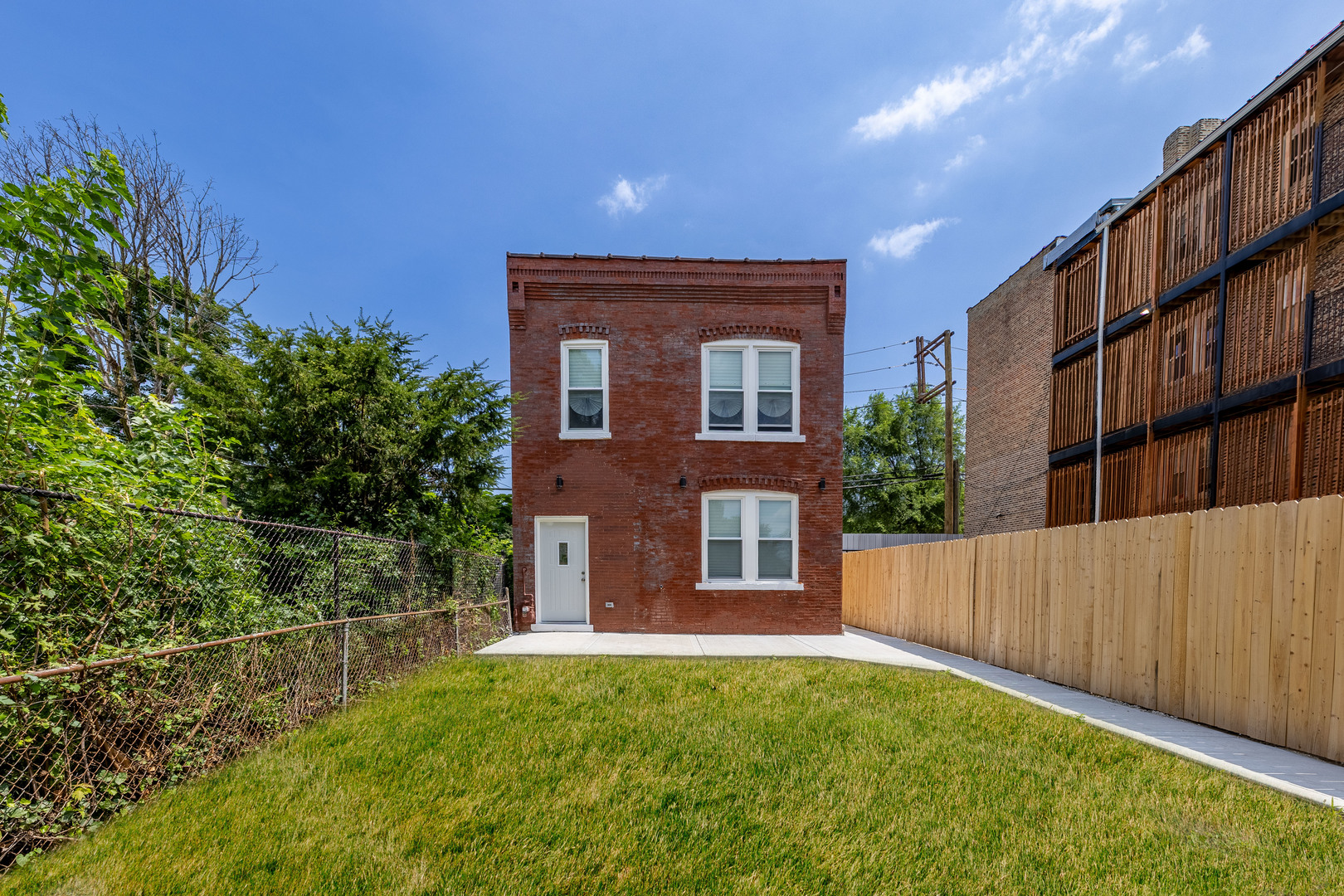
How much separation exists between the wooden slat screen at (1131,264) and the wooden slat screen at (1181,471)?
9.87 feet

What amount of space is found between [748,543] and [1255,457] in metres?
8.60

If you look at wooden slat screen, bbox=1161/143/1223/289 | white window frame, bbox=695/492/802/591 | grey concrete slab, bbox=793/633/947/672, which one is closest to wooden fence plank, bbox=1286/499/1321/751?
grey concrete slab, bbox=793/633/947/672

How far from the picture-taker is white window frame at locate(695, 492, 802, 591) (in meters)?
11.2

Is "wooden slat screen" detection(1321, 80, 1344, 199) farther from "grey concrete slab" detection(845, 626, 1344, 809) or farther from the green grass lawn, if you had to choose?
the green grass lawn

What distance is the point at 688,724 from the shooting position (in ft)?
17.5

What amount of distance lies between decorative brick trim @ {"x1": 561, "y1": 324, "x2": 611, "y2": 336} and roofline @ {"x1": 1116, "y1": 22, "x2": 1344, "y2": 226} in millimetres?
11543

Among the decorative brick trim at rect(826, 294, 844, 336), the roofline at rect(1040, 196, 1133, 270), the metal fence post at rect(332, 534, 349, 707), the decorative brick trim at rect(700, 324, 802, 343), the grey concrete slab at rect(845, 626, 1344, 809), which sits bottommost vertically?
the grey concrete slab at rect(845, 626, 1344, 809)

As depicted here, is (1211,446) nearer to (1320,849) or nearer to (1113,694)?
(1113,694)

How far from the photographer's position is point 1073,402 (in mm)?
14477

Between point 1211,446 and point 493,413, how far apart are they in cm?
1252

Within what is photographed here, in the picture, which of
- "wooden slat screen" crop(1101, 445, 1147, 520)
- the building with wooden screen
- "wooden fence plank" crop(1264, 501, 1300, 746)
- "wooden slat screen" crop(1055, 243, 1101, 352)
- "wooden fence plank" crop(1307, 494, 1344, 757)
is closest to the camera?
"wooden fence plank" crop(1307, 494, 1344, 757)

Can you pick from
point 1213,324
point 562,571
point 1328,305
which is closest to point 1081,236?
point 1213,324

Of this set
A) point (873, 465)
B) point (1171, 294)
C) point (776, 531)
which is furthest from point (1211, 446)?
point (873, 465)

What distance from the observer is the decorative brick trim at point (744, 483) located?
11352mm
